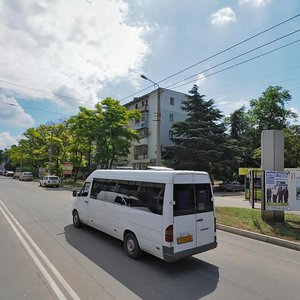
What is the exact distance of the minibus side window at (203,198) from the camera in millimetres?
6602

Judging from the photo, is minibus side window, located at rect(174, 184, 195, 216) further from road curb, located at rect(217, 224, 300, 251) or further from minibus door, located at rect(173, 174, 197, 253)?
road curb, located at rect(217, 224, 300, 251)

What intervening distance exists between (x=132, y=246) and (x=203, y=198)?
208cm

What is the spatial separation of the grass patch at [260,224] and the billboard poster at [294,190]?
0.70 m

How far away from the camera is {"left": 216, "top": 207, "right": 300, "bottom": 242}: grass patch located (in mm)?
9211

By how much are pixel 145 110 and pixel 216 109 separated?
13.3 meters

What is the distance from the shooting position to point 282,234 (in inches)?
362

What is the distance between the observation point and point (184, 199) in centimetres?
630

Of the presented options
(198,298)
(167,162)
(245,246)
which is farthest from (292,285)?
(167,162)

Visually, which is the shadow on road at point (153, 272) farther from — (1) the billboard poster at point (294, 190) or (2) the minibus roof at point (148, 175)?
(1) the billboard poster at point (294, 190)

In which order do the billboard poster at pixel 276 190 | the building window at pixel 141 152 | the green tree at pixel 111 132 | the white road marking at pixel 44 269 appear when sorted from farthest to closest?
the building window at pixel 141 152
the green tree at pixel 111 132
the billboard poster at pixel 276 190
the white road marking at pixel 44 269

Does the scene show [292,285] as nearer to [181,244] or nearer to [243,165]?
[181,244]

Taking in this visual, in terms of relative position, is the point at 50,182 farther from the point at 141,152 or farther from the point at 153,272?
the point at 153,272

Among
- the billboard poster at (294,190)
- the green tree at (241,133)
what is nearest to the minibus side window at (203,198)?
the billboard poster at (294,190)

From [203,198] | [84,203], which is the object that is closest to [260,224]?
[203,198]
